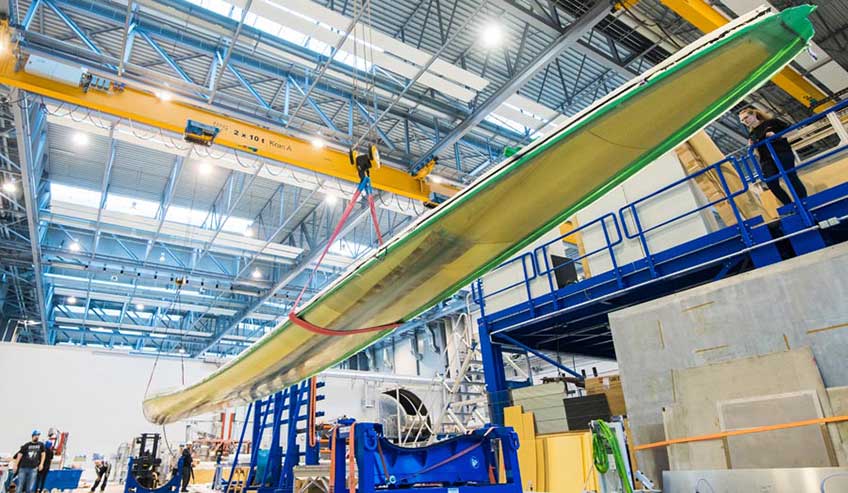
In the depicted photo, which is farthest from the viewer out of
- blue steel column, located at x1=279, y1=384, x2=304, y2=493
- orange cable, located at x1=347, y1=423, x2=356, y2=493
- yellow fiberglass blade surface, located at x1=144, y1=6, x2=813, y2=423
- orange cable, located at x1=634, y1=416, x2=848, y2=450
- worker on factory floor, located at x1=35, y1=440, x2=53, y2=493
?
worker on factory floor, located at x1=35, y1=440, x2=53, y2=493

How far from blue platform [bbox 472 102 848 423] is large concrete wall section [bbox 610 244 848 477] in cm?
71

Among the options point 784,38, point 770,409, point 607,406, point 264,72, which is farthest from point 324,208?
point 784,38

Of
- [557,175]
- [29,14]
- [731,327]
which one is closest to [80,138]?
[29,14]

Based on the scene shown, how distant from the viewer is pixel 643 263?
6113mm

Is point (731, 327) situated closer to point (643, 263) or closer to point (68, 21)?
point (643, 263)

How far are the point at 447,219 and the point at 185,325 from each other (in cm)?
2240

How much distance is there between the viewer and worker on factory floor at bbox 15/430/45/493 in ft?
29.2

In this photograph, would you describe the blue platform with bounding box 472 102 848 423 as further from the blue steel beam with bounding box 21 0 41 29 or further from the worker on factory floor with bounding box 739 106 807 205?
the blue steel beam with bounding box 21 0 41 29

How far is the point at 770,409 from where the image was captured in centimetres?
377

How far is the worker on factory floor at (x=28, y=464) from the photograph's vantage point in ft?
29.2

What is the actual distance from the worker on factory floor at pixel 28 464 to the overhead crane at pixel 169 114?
6.76 meters

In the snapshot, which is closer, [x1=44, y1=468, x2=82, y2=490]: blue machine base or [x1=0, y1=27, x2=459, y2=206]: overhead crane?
[x1=0, y1=27, x2=459, y2=206]: overhead crane

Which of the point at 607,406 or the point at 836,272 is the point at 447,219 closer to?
the point at 836,272

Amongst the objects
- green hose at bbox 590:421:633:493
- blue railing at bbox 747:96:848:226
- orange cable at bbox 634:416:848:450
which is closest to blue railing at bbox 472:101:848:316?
blue railing at bbox 747:96:848:226
